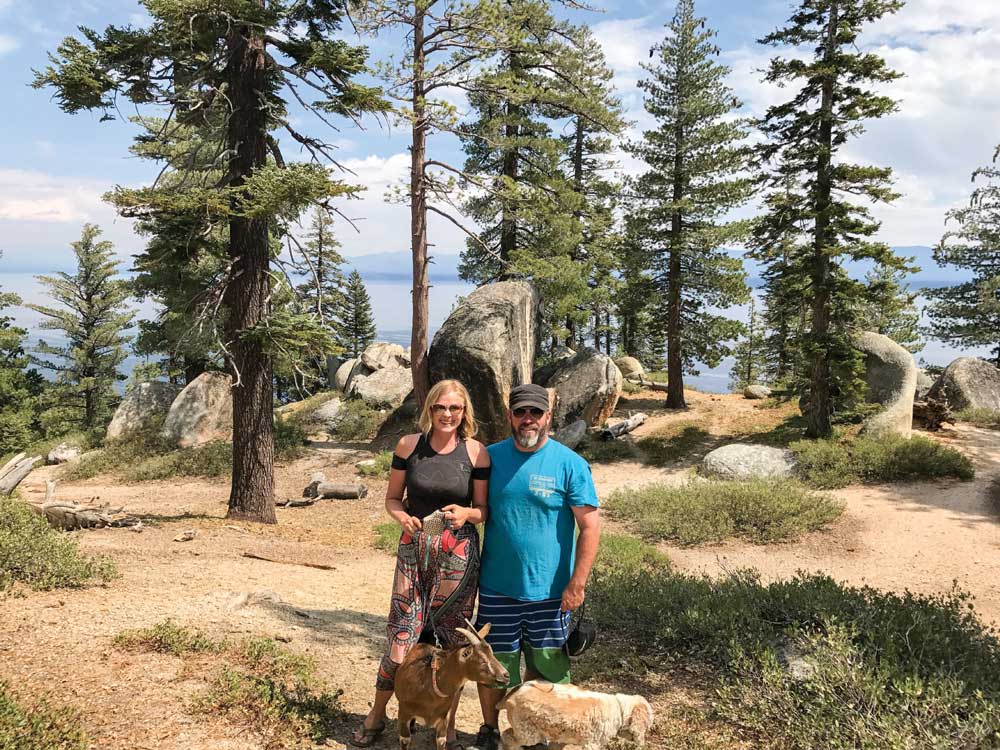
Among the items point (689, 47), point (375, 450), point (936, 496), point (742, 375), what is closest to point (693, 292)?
point (689, 47)

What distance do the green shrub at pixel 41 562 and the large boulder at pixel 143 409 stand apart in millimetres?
16036

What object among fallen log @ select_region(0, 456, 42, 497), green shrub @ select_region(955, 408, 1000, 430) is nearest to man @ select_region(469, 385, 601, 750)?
fallen log @ select_region(0, 456, 42, 497)

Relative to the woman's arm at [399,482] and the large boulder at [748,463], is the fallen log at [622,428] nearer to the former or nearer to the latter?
the large boulder at [748,463]

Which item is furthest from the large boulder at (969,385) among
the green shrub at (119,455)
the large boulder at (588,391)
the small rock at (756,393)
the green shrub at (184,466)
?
the green shrub at (119,455)

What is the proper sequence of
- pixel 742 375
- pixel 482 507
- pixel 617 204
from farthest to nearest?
pixel 742 375, pixel 617 204, pixel 482 507

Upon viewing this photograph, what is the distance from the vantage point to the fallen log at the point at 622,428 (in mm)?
20031

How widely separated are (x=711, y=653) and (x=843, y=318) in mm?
14850

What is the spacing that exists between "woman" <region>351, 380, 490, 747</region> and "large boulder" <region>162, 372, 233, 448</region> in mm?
18645

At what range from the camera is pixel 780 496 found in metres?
12.9

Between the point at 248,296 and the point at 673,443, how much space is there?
1353 cm

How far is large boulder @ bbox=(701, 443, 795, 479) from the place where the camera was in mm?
15680

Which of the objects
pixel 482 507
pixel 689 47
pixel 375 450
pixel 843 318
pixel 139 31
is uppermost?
pixel 689 47

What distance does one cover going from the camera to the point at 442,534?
3.81 meters

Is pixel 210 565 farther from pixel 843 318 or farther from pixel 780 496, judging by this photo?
pixel 843 318
